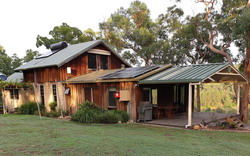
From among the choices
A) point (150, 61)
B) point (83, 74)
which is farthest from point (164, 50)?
point (83, 74)

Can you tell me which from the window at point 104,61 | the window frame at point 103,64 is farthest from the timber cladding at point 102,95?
the window at point 104,61

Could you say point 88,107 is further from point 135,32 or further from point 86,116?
point 135,32

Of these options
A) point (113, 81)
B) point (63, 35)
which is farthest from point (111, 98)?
point (63, 35)

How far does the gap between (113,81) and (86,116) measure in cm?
255

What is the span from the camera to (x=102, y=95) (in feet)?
42.5

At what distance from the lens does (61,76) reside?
1476cm

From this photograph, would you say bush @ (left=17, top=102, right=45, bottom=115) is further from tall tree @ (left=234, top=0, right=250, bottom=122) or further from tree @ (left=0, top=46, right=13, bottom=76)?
tree @ (left=0, top=46, right=13, bottom=76)

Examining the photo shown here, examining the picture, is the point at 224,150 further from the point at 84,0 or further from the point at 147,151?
the point at 84,0

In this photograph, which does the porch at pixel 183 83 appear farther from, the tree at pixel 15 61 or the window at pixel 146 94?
the tree at pixel 15 61

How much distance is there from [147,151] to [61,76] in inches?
432

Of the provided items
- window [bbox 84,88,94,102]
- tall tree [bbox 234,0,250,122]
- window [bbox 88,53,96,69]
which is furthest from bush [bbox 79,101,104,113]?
tall tree [bbox 234,0,250,122]

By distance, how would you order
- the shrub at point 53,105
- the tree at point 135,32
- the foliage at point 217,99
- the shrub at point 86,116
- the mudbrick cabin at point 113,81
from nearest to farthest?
the mudbrick cabin at point 113,81 → the shrub at point 86,116 → the shrub at point 53,105 → the tree at point 135,32 → the foliage at point 217,99

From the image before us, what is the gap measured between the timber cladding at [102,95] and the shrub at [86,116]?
1.81m

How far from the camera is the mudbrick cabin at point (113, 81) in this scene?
10.5 m
